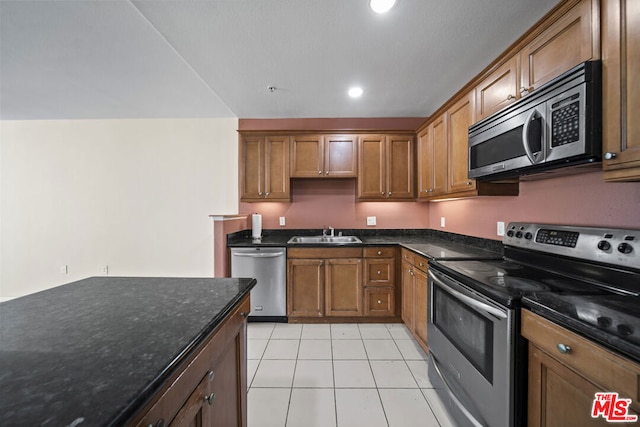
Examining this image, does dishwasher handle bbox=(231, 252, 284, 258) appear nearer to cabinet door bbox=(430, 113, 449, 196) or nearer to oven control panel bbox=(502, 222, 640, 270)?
cabinet door bbox=(430, 113, 449, 196)

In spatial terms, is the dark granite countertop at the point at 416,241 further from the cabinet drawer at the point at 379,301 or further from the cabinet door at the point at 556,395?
the cabinet door at the point at 556,395

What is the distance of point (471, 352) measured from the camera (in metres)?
1.35

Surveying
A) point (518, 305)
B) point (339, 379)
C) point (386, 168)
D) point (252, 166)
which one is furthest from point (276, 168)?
point (518, 305)

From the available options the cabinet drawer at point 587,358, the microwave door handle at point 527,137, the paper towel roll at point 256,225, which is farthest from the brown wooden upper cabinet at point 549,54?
the paper towel roll at point 256,225

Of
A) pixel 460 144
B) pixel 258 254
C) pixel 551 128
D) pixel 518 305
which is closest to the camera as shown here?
pixel 518 305

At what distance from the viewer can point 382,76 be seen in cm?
232

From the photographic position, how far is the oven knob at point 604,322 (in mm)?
805

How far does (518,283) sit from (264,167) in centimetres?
271

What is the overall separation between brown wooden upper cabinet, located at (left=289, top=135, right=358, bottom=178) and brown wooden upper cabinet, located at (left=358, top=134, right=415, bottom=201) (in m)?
0.13

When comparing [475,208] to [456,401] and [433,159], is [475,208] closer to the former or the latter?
[433,159]

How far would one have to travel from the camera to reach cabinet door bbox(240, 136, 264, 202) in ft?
10.3

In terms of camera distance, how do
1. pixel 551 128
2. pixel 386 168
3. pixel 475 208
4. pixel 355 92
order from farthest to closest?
pixel 386 168 → pixel 355 92 → pixel 475 208 → pixel 551 128

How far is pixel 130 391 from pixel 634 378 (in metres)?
1.26

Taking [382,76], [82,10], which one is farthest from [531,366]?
[82,10]
